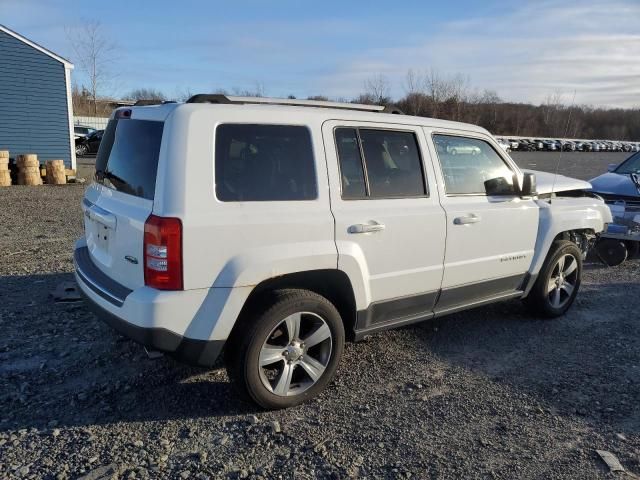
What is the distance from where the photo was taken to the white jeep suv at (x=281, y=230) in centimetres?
303

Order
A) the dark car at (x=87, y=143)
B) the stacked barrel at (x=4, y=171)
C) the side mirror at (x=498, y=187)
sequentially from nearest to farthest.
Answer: the side mirror at (x=498, y=187)
the stacked barrel at (x=4, y=171)
the dark car at (x=87, y=143)

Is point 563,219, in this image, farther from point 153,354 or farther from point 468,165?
point 153,354

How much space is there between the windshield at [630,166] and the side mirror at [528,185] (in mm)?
5152

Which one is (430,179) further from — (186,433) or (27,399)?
(27,399)

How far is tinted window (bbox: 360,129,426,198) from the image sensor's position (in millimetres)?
3805

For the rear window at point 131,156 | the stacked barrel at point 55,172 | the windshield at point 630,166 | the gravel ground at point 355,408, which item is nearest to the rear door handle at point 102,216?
the rear window at point 131,156

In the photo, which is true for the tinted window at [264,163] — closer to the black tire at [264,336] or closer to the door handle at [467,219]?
the black tire at [264,336]

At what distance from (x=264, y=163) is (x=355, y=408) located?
1.73m

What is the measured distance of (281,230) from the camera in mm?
3258

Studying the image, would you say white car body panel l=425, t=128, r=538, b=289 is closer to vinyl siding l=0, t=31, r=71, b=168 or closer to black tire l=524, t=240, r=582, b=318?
black tire l=524, t=240, r=582, b=318

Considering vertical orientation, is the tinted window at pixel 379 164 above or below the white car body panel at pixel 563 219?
above

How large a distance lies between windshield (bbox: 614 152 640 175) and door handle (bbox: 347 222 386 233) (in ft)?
22.4

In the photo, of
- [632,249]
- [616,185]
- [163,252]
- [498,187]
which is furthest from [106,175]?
[632,249]

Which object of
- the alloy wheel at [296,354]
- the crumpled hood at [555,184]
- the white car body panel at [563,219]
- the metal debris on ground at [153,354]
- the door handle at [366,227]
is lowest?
the metal debris on ground at [153,354]
